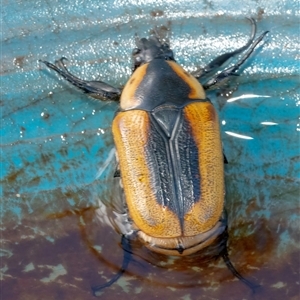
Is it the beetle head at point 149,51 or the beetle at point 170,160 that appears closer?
the beetle at point 170,160

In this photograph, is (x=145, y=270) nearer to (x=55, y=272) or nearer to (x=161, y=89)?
(x=55, y=272)

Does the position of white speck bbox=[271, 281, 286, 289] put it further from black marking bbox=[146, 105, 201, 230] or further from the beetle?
black marking bbox=[146, 105, 201, 230]

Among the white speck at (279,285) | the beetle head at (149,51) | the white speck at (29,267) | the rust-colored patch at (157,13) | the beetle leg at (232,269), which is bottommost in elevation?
the white speck at (279,285)

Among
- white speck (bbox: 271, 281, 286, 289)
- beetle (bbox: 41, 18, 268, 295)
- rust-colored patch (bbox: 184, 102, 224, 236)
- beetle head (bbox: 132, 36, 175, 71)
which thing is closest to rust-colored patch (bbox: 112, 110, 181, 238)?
beetle (bbox: 41, 18, 268, 295)

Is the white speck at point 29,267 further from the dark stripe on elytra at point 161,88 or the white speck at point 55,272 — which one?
the dark stripe on elytra at point 161,88

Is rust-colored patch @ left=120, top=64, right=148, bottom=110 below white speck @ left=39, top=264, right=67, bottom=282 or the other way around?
Result: the other way around

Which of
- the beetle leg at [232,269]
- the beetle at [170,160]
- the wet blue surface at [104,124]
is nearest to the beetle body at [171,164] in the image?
the beetle at [170,160]

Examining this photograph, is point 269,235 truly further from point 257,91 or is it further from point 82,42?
point 82,42
